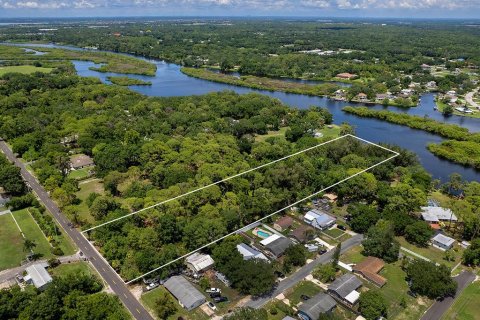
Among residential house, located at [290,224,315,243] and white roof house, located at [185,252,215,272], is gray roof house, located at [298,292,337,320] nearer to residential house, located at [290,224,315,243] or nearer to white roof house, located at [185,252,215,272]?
residential house, located at [290,224,315,243]

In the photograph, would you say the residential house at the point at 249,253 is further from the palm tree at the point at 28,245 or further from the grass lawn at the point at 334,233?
the palm tree at the point at 28,245

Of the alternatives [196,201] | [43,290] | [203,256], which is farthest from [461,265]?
[43,290]

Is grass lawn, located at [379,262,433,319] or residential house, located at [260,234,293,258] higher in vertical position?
residential house, located at [260,234,293,258]

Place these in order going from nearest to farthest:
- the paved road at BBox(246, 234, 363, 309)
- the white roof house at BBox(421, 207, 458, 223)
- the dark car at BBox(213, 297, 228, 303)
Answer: the dark car at BBox(213, 297, 228, 303)
the paved road at BBox(246, 234, 363, 309)
the white roof house at BBox(421, 207, 458, 223)

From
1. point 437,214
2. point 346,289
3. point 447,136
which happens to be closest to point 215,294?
point 346,289

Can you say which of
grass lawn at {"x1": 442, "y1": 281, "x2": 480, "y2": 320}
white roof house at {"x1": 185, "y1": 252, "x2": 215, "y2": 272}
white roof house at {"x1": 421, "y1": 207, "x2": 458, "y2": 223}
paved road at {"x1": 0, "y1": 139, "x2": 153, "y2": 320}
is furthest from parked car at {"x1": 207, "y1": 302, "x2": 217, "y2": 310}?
white roof house at {"x1": 421, "y1": 207, "x2": 458, "y2": 223}

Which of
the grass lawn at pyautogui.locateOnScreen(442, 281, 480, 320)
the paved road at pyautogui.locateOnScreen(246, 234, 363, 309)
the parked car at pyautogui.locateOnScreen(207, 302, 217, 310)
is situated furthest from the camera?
the paved road at pyautogui.locateOnScreen(246, 234, 363, 309)

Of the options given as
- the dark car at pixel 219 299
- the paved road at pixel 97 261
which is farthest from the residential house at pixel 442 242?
the paved road at pixel 97 261

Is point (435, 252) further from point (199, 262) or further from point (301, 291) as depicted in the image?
point (199, 262)
